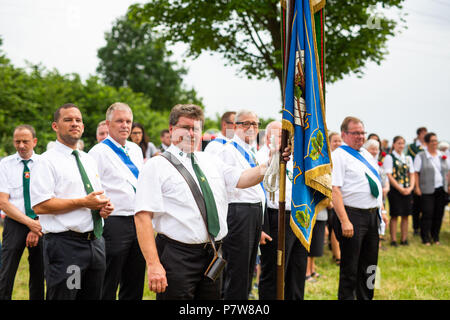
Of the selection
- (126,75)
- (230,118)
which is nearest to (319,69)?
(230,118)

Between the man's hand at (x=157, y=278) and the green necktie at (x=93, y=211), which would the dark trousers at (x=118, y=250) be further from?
the man's hand at (x=157, y=278)

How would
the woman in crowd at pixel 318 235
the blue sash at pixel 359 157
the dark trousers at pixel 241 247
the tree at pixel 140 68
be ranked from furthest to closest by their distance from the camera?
the tree at pixel 140 68 < the woman in crowd at pixel 318 235 < the blue sash at pixel 359 157 < the dark trousers at pixel 241 247

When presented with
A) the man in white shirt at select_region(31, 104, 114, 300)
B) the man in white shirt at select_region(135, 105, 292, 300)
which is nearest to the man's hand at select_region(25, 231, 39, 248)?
the man in white shirt at select_region(31, 104, 114, 300)

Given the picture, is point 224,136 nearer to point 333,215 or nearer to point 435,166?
point 333,215

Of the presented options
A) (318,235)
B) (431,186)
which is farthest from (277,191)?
(431,186)

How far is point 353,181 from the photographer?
16.0 feet

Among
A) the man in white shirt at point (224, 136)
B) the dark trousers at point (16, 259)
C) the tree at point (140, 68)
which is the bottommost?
the dark trousers at point (16, 259)

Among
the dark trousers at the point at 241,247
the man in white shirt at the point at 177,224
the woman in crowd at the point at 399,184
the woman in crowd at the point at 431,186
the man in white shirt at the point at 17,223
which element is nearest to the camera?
the man in white shirt at the point at 177,224

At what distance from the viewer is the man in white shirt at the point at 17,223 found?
183 inches

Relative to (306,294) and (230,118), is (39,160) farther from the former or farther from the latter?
(306,294)

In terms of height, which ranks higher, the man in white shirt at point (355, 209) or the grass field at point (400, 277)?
the man in white shirt at point (355, 209)

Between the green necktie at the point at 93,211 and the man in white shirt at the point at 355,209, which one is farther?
the man in white shirt at the point at 355,209

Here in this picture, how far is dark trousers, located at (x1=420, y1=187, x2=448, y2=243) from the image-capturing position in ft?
29.8

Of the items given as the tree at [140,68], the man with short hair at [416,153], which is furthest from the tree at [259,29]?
the tree at [140,68]
